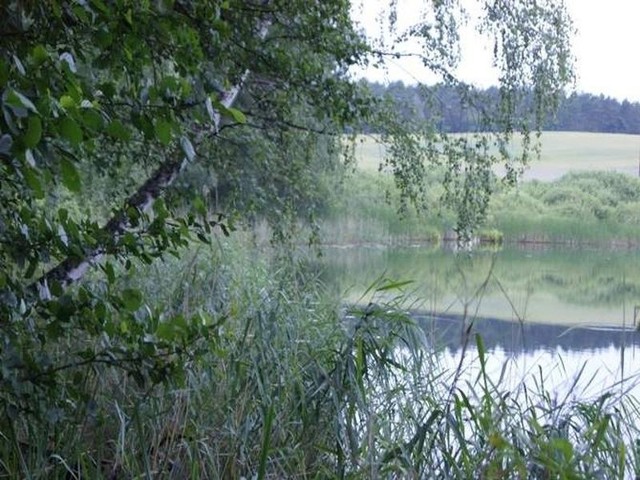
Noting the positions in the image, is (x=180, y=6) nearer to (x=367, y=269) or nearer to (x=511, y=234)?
(x=367, y=269)

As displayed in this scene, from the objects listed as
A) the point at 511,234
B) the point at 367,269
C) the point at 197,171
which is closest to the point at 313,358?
the point at 197,171

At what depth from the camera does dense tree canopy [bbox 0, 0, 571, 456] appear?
6.07 ft

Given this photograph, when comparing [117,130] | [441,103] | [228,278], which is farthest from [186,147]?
[441,103]

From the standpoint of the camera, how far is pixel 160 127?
1851 mm

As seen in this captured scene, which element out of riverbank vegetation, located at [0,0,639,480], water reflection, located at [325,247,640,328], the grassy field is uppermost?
riverbank vegetation, located at [0,0,639,480]

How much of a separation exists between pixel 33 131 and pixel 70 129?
70 mm

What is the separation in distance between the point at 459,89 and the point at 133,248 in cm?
396

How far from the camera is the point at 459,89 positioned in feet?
19.4

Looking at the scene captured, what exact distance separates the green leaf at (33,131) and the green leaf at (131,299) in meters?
0.73

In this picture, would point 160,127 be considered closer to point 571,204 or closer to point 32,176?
point 32,176

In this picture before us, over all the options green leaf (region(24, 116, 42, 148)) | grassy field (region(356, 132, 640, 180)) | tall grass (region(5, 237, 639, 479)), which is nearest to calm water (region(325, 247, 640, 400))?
A: tall grass (region(5, 237, 639, 479))

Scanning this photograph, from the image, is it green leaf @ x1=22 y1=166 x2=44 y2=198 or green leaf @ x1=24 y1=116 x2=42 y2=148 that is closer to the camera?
green leaf @ x1=24 y1=116 x2=42 y2=148

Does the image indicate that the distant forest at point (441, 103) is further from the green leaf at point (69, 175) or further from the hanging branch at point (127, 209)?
the green leaf at point (69, 175)

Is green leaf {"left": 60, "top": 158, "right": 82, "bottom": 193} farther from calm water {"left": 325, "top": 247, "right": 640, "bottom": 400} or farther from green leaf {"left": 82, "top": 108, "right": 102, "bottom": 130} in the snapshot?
calm water {"left": 325, "top": 247, "right": 640, "bottom": 400}
